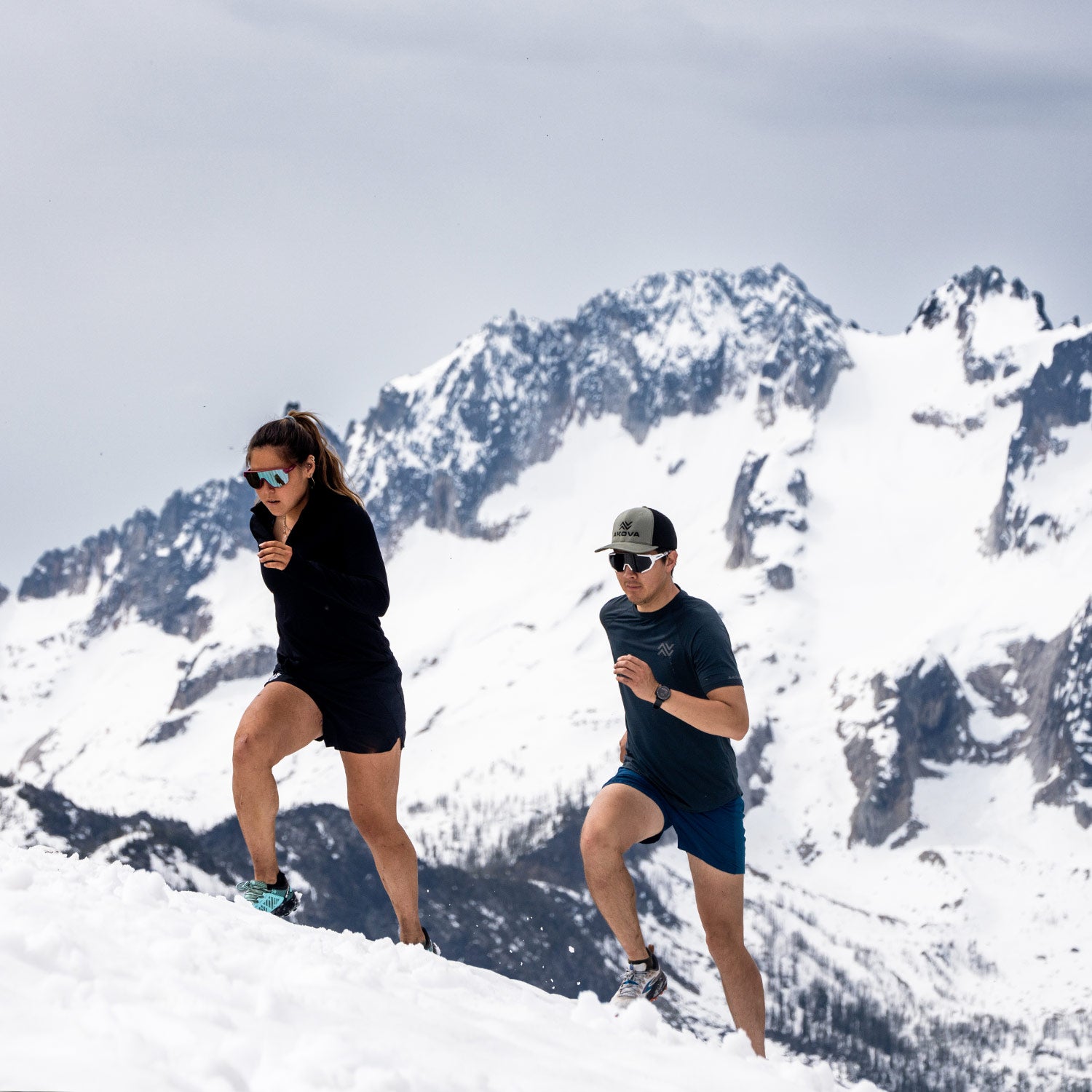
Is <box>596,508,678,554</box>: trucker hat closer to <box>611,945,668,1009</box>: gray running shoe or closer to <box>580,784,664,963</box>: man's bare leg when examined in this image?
<box>580,784,664,963</box>: man's bare leg

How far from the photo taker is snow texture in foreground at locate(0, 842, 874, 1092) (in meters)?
4.82

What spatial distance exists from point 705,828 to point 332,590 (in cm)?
300

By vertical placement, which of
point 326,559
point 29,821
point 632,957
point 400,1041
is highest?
point 29,821

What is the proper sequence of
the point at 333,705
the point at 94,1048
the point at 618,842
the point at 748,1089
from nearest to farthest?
the point at 94,1048 < the point at 748,1089 < the point at 618,842 < the point at 333,705

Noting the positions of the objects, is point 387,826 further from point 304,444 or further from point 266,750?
point 304,444

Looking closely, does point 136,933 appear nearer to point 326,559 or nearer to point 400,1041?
point 400,1041

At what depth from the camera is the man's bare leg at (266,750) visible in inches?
340

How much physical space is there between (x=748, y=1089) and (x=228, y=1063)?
2451 millimetres

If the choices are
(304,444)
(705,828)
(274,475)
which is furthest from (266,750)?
(705,828)

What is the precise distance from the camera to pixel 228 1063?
4.84 m

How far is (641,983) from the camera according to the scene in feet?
27.5

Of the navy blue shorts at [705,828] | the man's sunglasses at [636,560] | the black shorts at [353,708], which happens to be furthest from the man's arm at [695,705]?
the black shorts at [353,708]

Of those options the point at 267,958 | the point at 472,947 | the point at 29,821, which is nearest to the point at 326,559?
the point at 267,958

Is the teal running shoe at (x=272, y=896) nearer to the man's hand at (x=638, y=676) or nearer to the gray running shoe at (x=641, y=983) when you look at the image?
the gray running shoe at (x=641, y=983)
